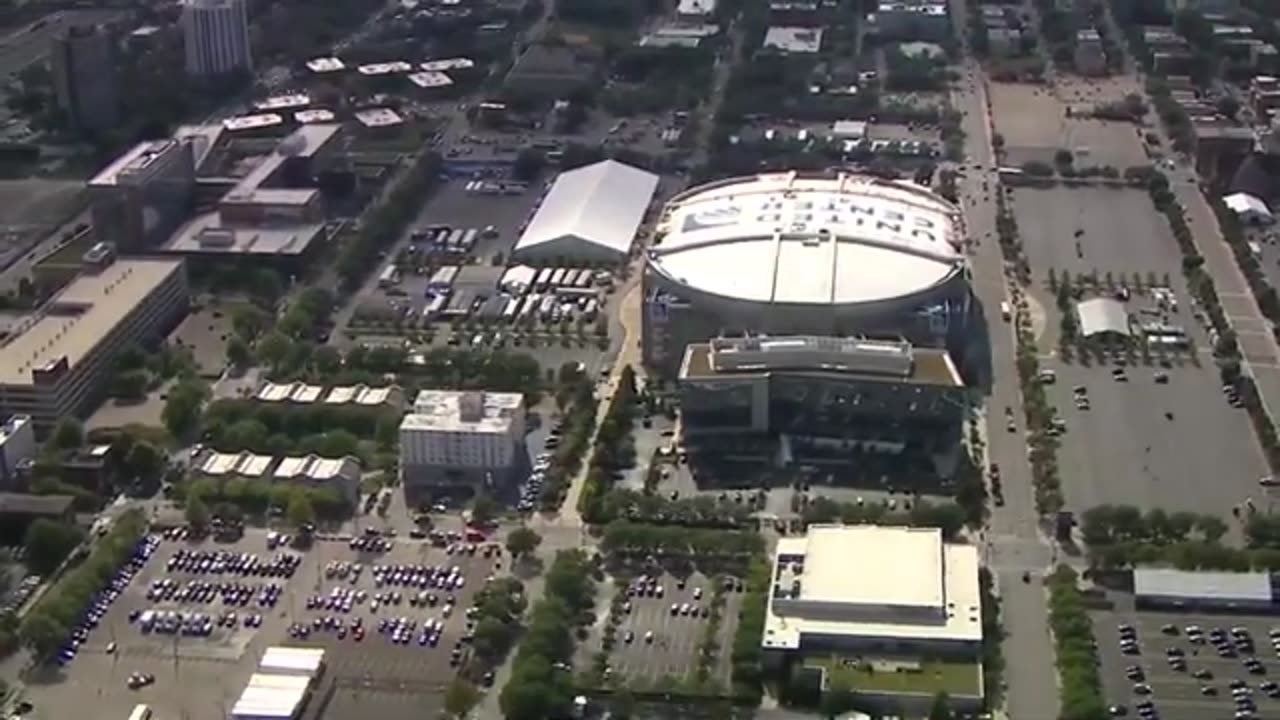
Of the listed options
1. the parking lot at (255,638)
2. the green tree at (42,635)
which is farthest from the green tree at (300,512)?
the green tree at (42,635)

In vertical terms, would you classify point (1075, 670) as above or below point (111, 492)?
above

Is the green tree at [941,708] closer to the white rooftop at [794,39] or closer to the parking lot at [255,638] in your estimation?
the parking lot at [255,638]

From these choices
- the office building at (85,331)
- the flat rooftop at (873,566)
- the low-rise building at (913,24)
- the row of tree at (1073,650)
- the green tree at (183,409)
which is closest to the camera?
the row of tree at (1073,650)

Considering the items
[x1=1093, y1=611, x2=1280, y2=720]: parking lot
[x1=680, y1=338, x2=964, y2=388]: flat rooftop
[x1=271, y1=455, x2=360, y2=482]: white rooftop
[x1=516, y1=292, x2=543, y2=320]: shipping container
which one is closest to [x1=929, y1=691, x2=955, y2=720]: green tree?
[x1=1093, y1=611, x2=1280, y2=720]: parking lot

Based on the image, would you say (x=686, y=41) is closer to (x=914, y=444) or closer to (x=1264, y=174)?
(x=1264, y=174)

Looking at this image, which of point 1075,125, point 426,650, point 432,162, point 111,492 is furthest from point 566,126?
point 426,650
